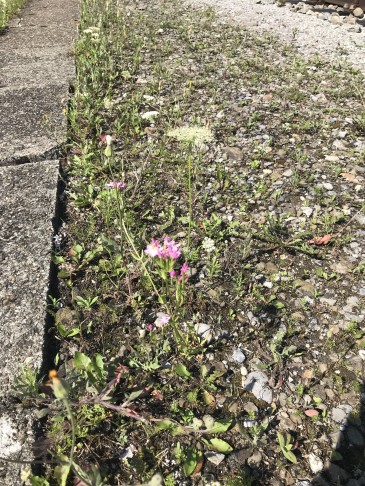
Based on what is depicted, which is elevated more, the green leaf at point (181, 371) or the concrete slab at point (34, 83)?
the concrete slab at point (34, 83)

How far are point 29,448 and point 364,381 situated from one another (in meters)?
1.63

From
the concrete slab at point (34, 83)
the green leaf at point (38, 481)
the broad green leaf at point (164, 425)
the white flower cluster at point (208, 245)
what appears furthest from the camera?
the concrete slab at point (34, 83)

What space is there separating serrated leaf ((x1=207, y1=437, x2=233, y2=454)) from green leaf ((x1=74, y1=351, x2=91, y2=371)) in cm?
68

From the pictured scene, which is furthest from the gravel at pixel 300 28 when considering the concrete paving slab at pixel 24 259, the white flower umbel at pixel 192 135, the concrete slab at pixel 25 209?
the concrete paving slab at pixel 24 259

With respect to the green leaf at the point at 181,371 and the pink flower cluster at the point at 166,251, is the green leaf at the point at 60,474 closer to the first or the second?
the green leaf at the point at 181,371

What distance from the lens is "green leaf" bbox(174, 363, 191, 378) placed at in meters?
1.95

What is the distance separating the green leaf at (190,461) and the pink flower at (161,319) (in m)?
0.63

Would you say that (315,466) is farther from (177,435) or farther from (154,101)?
(154,101)

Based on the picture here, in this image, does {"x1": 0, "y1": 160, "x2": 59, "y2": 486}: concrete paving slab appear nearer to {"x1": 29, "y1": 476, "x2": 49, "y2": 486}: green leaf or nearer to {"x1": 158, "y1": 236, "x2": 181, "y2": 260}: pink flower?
{"x1": 29, "y1": 476, "x2": 49, "y2": 486}: green leaf

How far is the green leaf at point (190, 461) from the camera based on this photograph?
5.37ft

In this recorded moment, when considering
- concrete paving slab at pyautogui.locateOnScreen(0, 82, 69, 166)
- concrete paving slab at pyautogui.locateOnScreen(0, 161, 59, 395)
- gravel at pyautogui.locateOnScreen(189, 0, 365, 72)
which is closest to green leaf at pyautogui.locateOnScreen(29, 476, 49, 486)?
concrete paving slab at pyautogui.locateOnScreen(0, 161, 59, 395)

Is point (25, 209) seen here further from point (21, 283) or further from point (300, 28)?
point (300, 28)

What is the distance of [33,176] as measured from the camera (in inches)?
123

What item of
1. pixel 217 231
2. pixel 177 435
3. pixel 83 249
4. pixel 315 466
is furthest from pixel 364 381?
pixel 83 249
